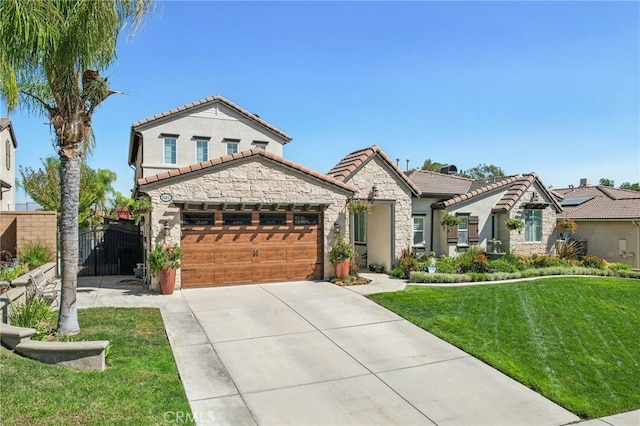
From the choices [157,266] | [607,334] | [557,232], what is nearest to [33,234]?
[157,266]

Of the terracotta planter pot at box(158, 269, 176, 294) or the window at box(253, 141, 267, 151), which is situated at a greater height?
the window at box(253, 141, 267, 151)

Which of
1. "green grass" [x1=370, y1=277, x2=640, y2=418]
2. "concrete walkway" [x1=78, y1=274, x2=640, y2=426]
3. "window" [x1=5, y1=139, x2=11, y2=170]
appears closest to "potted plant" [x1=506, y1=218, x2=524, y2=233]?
"green grass" [x1=370, y1=277, x2=640, y2=418]

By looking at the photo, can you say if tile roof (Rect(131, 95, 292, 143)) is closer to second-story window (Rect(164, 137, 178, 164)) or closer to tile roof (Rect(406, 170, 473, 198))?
second-story window (Rect(164, 137, 178, 164))

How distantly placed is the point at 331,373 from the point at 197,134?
59.3 feet

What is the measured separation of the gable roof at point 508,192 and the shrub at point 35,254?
15.5 metres

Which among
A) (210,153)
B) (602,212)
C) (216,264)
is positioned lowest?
(216,264)

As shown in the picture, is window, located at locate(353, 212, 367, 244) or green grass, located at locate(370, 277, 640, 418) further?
window, located at locate(353, 212, 367, 244)

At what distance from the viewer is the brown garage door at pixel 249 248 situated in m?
13.9

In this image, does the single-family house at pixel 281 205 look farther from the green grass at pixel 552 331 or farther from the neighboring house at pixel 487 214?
the green grass at pixel 552 331

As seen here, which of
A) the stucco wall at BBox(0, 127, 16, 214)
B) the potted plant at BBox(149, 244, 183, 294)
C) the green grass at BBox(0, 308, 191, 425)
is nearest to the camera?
the green grass at BBox(0, 308, 191, 425)

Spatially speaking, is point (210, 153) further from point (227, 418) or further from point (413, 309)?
point (227, 418)

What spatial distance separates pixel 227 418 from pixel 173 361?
216 centimetres

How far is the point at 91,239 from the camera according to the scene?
56.6 ft

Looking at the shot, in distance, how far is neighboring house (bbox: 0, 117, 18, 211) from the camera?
2528 cm
